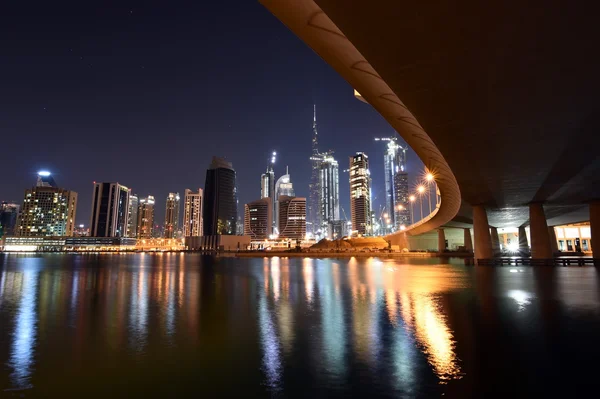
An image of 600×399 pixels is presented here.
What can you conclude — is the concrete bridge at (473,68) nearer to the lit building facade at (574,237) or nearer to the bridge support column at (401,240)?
the lit building facade at (574,237)

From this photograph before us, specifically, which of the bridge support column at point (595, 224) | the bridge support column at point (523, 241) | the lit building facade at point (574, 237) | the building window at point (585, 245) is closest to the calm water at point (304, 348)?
the bridge support column at point (595, 224)

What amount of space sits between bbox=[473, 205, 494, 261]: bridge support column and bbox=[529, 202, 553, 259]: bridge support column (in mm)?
6435

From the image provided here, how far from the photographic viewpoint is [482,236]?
194 ft

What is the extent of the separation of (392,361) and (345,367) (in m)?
1.47

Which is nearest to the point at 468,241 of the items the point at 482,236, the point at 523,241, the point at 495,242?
the point at 495,242

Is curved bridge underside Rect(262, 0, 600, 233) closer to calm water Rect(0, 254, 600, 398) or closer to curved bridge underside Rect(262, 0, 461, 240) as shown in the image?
curved bridge underside Rect(262, 0, 461, 240)

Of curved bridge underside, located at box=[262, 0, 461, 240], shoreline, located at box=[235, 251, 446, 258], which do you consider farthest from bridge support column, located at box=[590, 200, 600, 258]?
shoreline, located at box=[235, 251, 446, 258]

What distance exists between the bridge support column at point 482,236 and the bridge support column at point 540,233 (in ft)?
21.1

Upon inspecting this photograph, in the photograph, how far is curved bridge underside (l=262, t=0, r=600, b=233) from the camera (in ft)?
35.6

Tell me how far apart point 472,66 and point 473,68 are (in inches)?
6.7

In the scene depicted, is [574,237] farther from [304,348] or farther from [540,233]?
[304,348]

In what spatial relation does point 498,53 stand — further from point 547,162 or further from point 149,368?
→ point 547,162

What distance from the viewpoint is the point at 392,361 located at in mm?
10469

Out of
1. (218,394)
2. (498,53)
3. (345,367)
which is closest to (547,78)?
(498,53)
